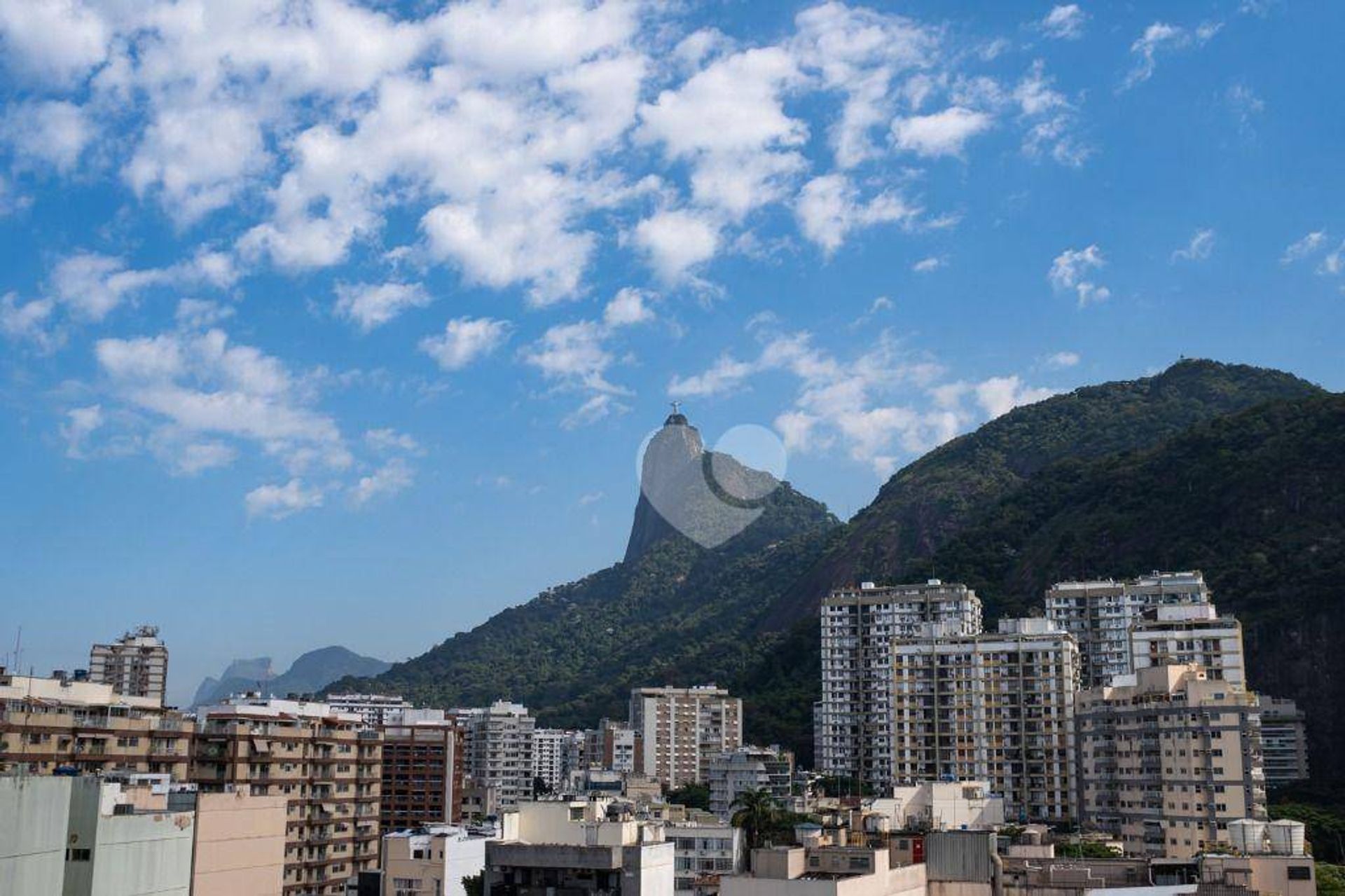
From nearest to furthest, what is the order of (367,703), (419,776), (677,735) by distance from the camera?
(419,776)
(677,735)
(367,703)

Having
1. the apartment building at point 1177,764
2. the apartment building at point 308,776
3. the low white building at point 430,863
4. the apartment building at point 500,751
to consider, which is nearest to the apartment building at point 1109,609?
the apartment building at point 1177,764

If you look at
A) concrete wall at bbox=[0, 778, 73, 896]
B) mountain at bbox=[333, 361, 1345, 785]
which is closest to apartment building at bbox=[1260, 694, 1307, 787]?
mountain at bbox=[333, 361, 1345, 785]

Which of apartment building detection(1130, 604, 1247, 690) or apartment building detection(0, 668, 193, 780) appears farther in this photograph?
apartment building detection(1130, 604, 1247, 690)

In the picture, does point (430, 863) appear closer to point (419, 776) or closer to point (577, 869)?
point (577, 869)

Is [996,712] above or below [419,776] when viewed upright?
above

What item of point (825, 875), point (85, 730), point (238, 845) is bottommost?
point (825, 875)

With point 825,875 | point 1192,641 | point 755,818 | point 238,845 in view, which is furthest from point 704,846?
point 1192,641

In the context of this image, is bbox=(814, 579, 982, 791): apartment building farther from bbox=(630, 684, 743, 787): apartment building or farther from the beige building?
the beige building
